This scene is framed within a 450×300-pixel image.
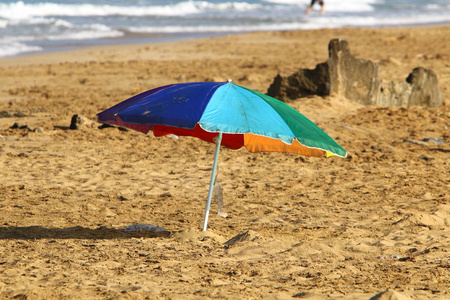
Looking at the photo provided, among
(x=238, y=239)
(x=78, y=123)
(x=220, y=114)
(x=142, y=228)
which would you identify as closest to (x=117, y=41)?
(x=78, y=123)

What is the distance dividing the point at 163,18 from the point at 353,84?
785 inches

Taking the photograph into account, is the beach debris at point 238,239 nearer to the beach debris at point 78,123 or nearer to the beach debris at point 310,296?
the beach debris at point 310,296

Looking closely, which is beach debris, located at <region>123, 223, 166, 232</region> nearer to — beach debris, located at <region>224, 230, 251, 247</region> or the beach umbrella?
beach debris, located at <region>224, 230, 251, 247</region>

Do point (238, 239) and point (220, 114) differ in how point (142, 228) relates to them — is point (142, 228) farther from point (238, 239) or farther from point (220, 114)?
point (220, 114)

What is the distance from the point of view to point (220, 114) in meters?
4.79

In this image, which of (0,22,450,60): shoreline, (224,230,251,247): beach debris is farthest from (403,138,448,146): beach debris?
(0,22,450,60): shoreline

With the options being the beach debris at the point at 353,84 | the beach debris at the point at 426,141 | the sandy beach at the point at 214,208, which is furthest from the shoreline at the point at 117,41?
the beach debris at the point at 426,141

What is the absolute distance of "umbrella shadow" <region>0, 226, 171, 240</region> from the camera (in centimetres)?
565

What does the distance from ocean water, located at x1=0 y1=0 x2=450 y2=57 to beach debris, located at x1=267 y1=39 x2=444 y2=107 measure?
402 inches

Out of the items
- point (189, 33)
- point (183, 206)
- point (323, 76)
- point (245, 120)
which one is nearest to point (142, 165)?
point (183, 206)

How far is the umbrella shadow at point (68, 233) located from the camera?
5.65 m

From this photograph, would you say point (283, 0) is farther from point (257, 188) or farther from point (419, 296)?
point (419, 296)

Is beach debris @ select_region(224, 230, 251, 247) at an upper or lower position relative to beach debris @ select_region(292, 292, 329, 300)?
lower

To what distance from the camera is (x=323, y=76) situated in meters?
11.5
